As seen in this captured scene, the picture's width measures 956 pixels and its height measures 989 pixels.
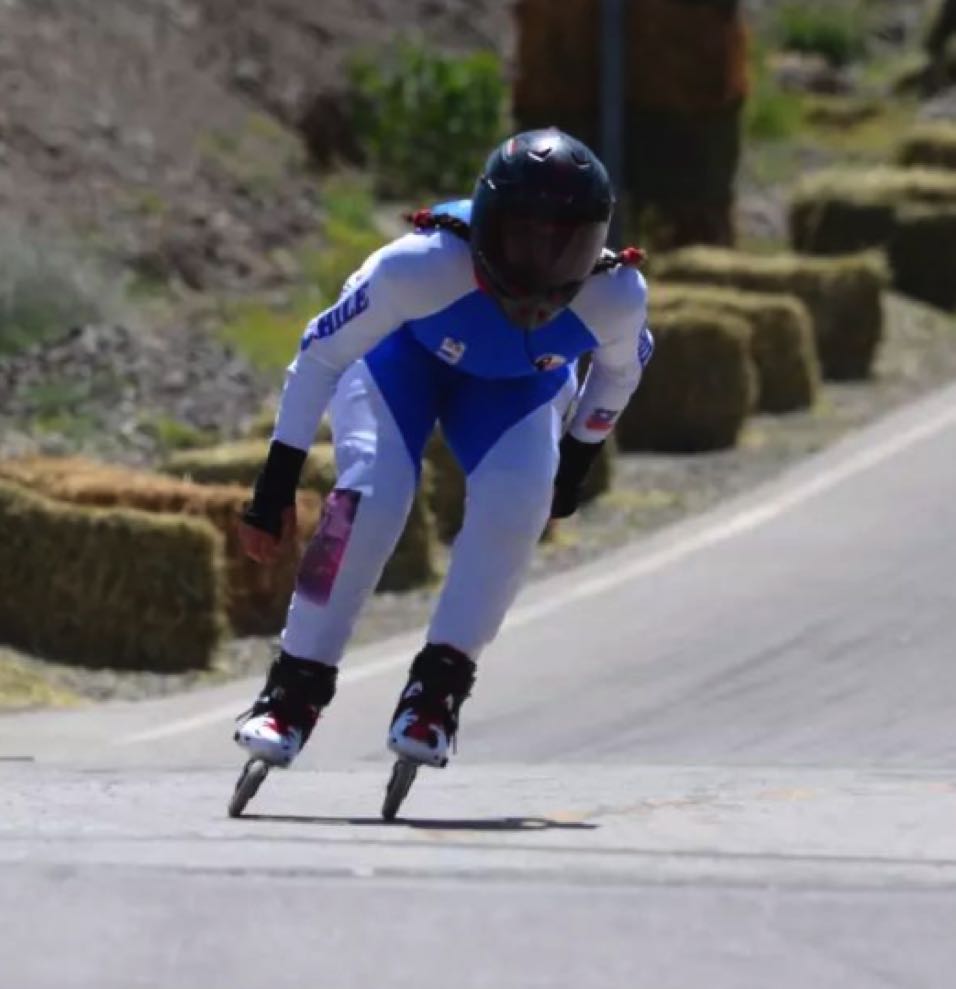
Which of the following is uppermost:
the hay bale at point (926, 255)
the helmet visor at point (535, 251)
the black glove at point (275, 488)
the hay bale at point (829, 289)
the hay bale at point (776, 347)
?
the helmet visor at point (535, 251)

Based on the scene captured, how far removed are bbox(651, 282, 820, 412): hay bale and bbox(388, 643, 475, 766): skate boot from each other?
1133 centimetres

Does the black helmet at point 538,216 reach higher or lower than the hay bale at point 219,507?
higher

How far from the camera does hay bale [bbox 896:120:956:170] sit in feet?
86.1

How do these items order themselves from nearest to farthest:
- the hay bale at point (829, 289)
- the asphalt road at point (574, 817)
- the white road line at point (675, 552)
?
the asphalt road at point (574, 817) < the white road line at point (675, 552) < the hay bale at point (829, 289)

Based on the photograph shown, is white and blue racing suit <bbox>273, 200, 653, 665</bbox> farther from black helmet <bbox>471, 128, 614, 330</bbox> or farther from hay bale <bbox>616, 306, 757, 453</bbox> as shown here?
hay bale <bbox>616, 306, 757, 453</bbox>

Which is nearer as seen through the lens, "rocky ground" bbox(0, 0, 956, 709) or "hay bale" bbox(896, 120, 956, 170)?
"rocky ground" bbox(0, 0, 956, 709)

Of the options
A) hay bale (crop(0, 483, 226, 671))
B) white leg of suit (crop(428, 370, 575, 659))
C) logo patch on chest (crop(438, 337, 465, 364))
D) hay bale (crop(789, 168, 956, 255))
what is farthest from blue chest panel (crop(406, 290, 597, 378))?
hay bale (crop(789, 168, 956, 255))

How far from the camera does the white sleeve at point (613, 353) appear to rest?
714 centimetres

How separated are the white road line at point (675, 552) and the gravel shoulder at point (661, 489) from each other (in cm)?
34

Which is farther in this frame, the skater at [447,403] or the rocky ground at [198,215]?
the rocky ground at [198,215]

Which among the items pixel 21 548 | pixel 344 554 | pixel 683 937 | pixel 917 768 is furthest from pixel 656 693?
pixel 683 937

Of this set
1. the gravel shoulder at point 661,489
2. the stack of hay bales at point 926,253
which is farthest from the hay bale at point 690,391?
the stack of hay bales at point 926,253

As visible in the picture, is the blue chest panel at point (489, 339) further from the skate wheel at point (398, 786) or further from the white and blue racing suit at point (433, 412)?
the skate wheel at point (398, 786)

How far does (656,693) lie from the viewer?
1067 centimetres
